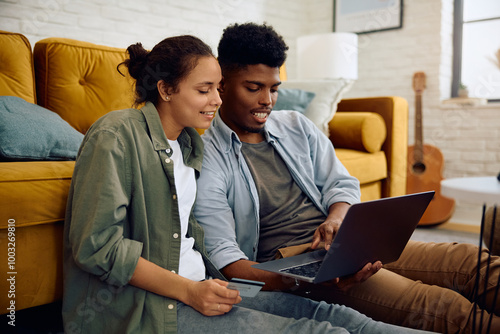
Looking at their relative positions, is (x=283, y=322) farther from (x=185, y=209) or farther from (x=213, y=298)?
(x=185, y=209)

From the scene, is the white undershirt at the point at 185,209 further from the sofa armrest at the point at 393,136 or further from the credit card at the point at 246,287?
the sofa armrest at the point at 393,136

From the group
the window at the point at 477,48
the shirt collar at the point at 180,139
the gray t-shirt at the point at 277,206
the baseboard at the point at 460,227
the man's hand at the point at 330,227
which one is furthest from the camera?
the window at the point at 477,48

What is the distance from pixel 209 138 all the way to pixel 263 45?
276 mm

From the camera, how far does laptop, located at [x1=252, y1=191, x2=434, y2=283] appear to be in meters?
0.79

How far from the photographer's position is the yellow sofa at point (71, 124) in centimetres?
108

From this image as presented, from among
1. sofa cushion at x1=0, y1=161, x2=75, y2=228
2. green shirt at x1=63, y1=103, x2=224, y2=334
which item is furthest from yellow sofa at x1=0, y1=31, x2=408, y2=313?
green shirt at x1=63, y1=103, x2=224, y2=334

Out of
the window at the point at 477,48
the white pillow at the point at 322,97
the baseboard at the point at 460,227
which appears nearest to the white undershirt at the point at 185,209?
the white pillow at the point at 322,97

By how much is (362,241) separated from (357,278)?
12 cm

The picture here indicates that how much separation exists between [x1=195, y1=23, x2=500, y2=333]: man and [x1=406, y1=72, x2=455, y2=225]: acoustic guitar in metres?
1.86

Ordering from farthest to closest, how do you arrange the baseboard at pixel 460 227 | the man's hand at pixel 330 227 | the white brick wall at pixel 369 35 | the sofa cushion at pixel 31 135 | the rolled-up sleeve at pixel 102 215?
the baseboard at pixel 460 227 < the white brick wall at pixel 369 35 < the sofa cushion at pixel 31 135 < the man's hand at pixel 330 227 < the rolled-up sleeve at pixel 102 215

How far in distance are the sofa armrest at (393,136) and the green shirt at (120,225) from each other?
1.75 meters

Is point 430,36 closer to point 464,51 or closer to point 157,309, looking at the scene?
point 464,51

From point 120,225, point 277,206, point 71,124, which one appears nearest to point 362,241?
point 277,206

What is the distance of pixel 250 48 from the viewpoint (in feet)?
3.79
